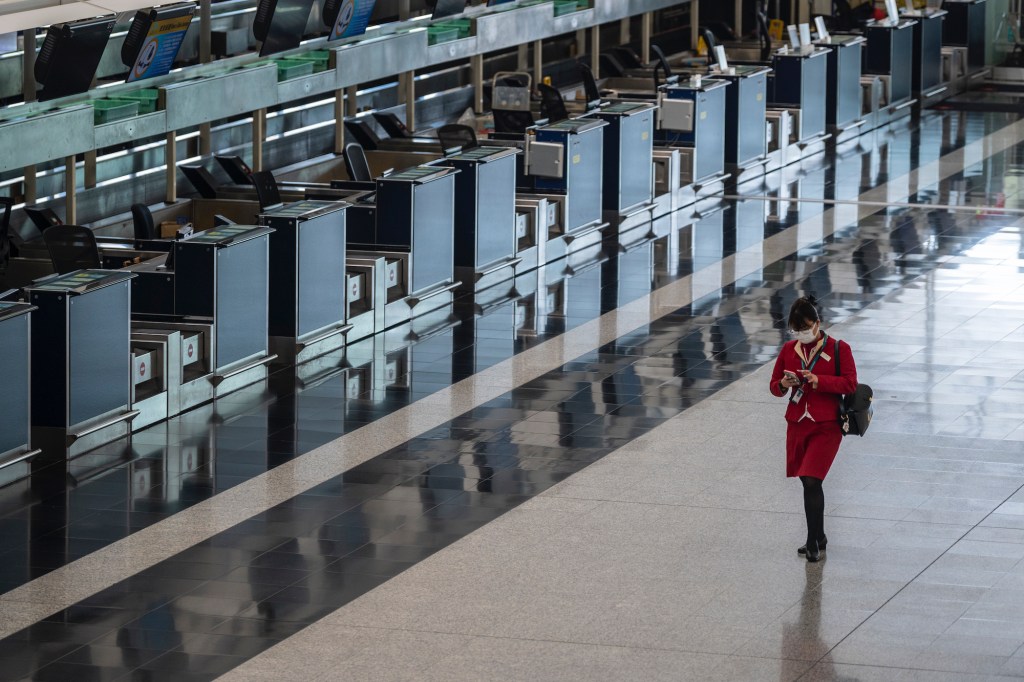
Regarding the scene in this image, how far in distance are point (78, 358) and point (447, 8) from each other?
949 cm

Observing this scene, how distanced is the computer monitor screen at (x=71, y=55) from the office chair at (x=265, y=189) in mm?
1450

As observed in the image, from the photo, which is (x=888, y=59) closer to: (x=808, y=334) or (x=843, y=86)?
(x=843, y=86)

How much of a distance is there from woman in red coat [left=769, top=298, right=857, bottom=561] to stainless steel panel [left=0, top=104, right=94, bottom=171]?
6.25 metres

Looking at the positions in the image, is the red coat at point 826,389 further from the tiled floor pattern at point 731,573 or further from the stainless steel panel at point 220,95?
the stainless steel panel at point 220,95

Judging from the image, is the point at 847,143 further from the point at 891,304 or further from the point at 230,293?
the point at 230,293

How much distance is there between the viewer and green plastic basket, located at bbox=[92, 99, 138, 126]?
1354cm

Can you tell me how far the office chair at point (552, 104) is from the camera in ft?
65.5

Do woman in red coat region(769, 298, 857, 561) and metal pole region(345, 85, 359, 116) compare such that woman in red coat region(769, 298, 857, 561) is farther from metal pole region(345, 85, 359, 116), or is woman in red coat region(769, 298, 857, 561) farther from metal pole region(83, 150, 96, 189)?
metal pole region(345, 85, 359, 116)

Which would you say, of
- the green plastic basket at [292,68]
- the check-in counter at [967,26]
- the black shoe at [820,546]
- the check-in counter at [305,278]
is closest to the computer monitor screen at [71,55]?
the green plastic basket at [292,68]

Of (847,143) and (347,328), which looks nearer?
(347,328)

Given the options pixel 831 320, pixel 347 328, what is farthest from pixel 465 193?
pixel 831 320

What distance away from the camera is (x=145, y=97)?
14.1 meters

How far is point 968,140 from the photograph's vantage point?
22859mm

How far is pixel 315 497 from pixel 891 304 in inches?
238
